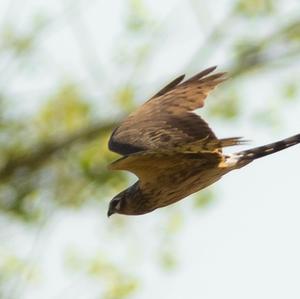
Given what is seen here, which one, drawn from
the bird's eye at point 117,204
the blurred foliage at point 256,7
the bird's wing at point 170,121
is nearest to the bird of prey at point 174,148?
the bird's wing at point 170,121

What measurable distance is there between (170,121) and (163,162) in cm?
21

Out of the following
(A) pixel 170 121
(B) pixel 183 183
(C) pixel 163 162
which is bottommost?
(B) pixel 183 183

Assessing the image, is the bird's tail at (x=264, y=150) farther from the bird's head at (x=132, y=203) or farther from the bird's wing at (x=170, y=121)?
the bird's head at (x=132, y=203)

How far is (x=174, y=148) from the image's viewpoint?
258 inches

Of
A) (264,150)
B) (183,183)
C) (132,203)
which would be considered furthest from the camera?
(132,203)

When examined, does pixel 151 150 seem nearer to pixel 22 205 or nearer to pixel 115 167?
pixel 115 167

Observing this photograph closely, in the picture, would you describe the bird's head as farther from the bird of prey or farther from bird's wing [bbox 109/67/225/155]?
bird's wing [bbox 109/67/225/155]

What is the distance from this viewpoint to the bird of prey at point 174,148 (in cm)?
654

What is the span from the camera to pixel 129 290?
13367 millimetres

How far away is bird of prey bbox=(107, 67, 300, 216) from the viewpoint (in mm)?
6535

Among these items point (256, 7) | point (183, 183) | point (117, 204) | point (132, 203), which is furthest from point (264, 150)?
point (256, 7)

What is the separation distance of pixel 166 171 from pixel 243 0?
24.4 feet

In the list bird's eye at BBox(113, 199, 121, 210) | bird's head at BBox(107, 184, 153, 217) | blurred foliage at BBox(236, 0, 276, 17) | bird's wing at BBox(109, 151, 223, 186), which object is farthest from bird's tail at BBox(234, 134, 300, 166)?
blurred foliage at BBox(236, 0, 276, 17)

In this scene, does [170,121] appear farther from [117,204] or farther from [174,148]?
[117,204]
